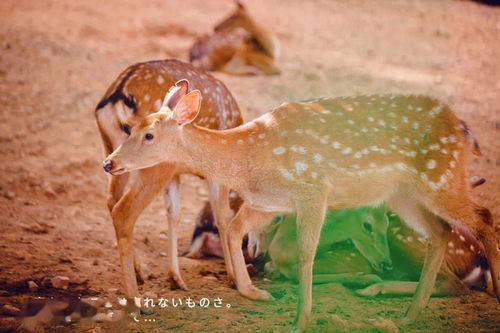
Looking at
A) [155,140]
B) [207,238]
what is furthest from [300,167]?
[207,238]

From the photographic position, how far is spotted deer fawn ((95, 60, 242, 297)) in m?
4.04

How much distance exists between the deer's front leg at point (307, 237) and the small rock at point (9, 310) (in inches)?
60.8

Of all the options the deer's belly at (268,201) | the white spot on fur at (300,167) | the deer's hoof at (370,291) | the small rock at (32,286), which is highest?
the white spot on fur at (300,167)

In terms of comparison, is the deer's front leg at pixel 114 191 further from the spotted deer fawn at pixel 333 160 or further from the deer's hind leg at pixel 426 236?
the deer's hind leg at pixel 426 236

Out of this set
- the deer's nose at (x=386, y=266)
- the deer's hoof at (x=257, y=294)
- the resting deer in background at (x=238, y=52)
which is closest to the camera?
the deer's hoof at (x=257, y=294)

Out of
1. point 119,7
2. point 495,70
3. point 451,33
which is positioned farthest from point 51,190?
point 451,33

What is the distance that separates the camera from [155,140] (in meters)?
3.57

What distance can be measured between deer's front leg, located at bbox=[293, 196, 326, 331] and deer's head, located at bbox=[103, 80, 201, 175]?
0.77 meters

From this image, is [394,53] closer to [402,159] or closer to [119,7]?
[119,7]

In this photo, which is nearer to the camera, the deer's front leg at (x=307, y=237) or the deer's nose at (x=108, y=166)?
the deer's nose at (x=108, y=166)

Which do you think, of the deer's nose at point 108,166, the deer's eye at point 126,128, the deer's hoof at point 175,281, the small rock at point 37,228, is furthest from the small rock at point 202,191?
the deer's nose at point 108,166

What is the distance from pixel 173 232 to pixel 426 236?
168cm

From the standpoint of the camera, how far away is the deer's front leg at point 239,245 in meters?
4.13

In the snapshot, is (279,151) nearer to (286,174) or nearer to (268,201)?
(286,174)
